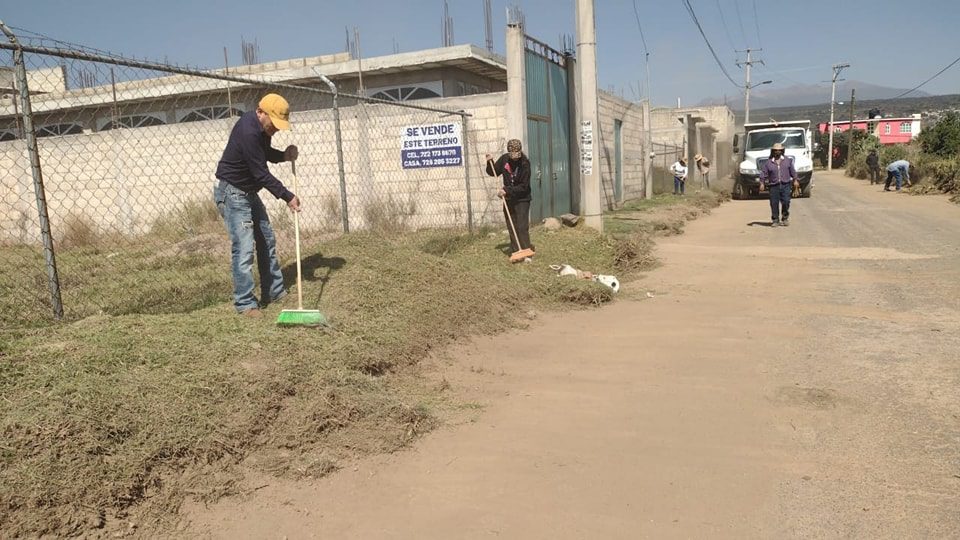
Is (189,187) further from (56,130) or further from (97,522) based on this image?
(97,522)

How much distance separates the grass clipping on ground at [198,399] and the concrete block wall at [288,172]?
665 cm

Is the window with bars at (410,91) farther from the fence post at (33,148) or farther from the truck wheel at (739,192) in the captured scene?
the fence post at (33,148)

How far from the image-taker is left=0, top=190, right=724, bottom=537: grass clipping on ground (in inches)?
115

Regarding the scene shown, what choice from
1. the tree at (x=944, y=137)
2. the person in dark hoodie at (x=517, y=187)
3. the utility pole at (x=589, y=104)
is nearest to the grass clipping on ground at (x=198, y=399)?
the person in dark hoodie at (x=517, y=187)

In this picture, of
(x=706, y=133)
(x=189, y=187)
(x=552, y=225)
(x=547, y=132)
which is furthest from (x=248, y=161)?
(x=706, y=133)

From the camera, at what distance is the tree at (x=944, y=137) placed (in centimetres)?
2348

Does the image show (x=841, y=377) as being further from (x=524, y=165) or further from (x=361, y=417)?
(x=524, y=165)

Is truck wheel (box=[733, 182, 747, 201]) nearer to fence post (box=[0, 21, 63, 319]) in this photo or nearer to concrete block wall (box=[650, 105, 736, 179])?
concrete block wall (box=[650, 105, 736, 179])

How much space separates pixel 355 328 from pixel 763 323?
12.3 feet

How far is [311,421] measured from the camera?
3.62 metres

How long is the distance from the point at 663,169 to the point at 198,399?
1015 inches

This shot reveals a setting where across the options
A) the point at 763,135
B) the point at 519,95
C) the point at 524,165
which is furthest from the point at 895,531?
the point at 763,135

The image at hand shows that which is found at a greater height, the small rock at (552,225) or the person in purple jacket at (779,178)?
the person in purple jacket at (779,178)


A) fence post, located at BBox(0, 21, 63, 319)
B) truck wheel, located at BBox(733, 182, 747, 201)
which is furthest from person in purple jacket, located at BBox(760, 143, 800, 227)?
fence post, located at BBox(0, 21, 63, 319)
